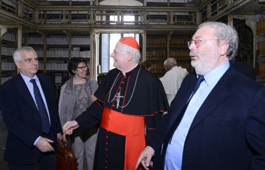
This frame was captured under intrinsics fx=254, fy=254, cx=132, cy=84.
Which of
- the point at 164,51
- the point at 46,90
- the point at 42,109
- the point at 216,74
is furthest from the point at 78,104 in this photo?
the point at 164,51

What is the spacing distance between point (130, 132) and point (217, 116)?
1152mm

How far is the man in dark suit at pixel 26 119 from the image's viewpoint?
2145 millimetres

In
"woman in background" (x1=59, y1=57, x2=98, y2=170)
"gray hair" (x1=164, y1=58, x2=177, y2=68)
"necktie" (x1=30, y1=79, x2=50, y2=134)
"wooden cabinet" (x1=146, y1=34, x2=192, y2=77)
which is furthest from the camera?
"wooden cabinet" (x1=146, y1=34, x2=192, y2=77)

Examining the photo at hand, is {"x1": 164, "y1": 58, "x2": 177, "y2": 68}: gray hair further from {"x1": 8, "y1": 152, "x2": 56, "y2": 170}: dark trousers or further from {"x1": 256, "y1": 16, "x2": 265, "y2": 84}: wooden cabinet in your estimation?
{"x1": 8, "y1": 152, "x2": 56, "y2": 170}: dark trousers

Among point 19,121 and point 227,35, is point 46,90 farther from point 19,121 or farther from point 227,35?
point 227,35

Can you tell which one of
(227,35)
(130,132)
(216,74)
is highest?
(227,35)

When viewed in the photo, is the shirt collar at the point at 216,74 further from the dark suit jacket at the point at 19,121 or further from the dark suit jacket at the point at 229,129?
the dark suit jacket at the point at 19,121

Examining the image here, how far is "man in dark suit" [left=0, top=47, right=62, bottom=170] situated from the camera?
2145 millimetres

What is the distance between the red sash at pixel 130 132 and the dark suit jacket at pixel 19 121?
687 millimetres

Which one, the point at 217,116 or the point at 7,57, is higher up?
the point at 7,57

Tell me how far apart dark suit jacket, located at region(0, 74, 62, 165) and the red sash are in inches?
27.1

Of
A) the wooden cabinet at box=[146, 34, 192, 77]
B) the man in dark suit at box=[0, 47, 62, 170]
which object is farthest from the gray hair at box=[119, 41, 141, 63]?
the wooden cabinet at box=[146, 34, 192, 77]

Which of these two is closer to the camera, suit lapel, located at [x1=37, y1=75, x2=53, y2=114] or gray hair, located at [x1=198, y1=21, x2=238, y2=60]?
gray hair, located at [x1=198, y1=21, x2=238, y2=60]

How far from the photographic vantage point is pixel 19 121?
2156mm
